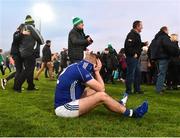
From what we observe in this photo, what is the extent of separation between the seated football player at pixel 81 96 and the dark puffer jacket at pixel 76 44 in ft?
8.88

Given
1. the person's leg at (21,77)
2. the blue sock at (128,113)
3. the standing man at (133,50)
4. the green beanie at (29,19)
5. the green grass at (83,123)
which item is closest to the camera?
the green grass at (83,123)

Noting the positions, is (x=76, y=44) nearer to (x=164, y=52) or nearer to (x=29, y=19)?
(x=29, y=19)

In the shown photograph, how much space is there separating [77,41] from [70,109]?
10.6ft

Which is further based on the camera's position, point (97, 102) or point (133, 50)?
point (133, 50)

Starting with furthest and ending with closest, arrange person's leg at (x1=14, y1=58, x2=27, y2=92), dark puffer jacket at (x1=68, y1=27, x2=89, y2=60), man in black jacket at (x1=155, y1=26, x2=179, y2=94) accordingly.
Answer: man in black jacket at (x1=155, y1=26, x2=179, y2=94) → person's leg at (x1=14, y1=58, x2=27, y2=92) → dark puffer jacket at (x1=68, y1=27, x2=89, y2=60)

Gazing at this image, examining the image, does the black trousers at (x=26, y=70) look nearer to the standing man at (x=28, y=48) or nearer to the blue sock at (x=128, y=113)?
the standing man at (x=28, y=48)

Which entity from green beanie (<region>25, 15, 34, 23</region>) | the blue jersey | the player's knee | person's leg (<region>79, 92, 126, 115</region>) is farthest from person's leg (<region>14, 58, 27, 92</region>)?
the player's knee

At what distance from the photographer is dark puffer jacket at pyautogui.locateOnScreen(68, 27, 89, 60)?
1059 centimetres

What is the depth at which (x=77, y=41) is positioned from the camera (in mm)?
10562

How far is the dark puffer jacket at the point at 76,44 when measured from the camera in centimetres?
1059

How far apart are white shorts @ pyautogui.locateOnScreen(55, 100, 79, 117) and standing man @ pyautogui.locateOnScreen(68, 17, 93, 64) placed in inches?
123

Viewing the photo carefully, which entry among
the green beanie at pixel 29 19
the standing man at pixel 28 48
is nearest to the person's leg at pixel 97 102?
the standing man at pixel 28 48

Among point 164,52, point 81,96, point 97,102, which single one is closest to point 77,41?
point 81,96

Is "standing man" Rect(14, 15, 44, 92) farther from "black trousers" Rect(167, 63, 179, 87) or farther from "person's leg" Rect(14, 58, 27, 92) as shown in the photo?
"black trousers" Rect(167, 63, 179, 87)
